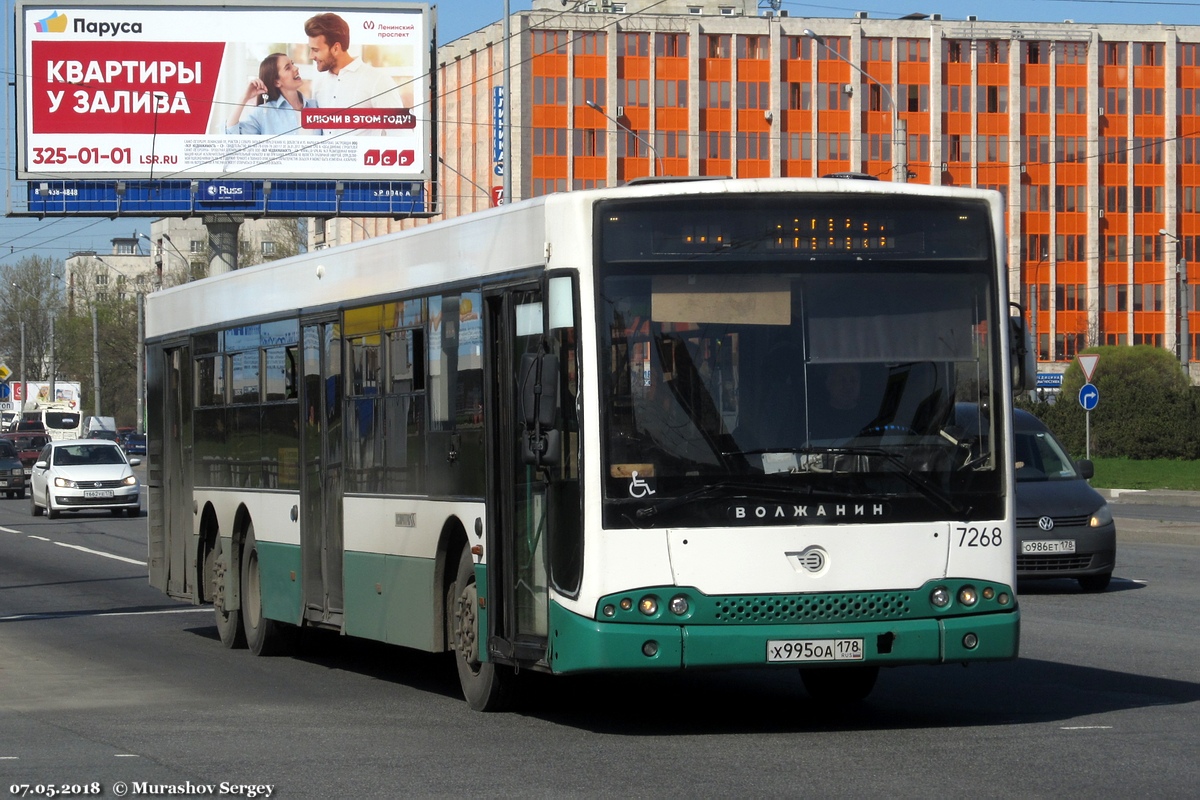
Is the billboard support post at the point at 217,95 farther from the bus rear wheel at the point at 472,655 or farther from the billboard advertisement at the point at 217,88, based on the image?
the bus rear wheel at the point at 472,655

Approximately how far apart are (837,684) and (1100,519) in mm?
8307

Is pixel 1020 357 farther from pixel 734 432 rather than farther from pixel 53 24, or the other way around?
pixel 53 24

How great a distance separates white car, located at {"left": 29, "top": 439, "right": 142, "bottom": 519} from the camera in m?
40.2

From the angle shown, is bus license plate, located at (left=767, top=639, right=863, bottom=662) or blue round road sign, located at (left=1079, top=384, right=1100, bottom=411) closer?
bus license plate, located at (left=767, top=639, right=863, bottom=662)

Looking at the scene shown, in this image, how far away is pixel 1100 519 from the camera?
18.6 metres

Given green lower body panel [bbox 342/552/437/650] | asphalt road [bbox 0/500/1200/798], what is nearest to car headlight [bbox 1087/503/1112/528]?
asphalt road [bbox 0/500/1200/798]

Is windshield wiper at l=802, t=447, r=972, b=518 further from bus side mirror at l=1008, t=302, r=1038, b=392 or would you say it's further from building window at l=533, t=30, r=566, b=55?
building window at l=533, t=30, r=566, b=55

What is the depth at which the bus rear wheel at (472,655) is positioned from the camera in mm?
10422

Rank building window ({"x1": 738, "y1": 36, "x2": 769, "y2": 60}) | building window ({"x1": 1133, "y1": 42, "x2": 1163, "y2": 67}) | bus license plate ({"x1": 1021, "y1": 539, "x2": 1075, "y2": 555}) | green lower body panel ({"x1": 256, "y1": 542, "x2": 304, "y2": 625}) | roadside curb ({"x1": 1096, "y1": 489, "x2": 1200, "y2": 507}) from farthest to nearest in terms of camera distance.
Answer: building window ({"x1": 1133, "y1": 42, "x2": 1163, "y2": 67}), building window ({"x1": 738, "y1": 36, "x2": 769, "y2": 60}), roadside curb ({"x1": 1096, "y1": 489, "x2": 1200, "y2": 507}), bus license plate ({"x1": 1021, "y1": 539, "x2": 1075, "y2": 555}), green lower body panel ({"x1": 256, "y1": 542, "x2": 304, "y2": 625})

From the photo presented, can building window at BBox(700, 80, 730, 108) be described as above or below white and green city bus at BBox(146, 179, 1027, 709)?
above

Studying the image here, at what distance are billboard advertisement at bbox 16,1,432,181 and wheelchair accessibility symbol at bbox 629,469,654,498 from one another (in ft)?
137

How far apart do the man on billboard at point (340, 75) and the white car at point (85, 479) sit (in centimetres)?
1308

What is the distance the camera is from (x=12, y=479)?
54.4 meters

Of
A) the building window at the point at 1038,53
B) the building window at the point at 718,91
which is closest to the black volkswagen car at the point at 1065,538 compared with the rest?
the building window at the point at 718,91
